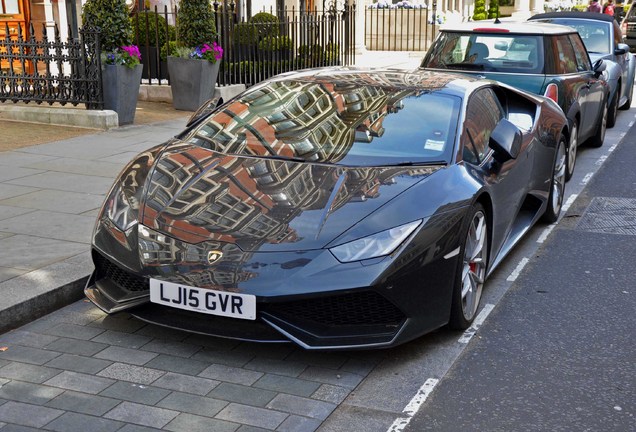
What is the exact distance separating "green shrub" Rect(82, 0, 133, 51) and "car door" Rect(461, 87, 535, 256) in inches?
266

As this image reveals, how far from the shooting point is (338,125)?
5410 millimetres

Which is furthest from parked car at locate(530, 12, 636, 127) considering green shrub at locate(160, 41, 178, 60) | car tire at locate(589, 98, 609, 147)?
green shrub at locate(160, 41, 178, 60)

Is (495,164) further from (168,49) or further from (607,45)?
(168,49)

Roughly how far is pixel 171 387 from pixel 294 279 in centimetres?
78

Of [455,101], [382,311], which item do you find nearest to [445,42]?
[455,101]

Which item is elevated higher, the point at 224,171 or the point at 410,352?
the point at 224,171

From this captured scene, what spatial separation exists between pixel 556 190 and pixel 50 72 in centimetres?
754

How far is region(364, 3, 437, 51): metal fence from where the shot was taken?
26859mm

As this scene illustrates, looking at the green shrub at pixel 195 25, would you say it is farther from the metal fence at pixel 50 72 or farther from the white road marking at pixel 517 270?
the white road marking at pixel 517 270

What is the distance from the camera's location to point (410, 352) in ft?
15.4

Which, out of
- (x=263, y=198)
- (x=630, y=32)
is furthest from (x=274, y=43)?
(x=630, y=32)

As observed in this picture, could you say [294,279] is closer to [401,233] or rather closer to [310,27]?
[401,233]

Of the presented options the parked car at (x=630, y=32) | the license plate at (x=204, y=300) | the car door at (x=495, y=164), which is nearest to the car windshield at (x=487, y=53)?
the car door at (x=495, y=164)

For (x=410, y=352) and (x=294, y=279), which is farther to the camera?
(x=410, y=352)
